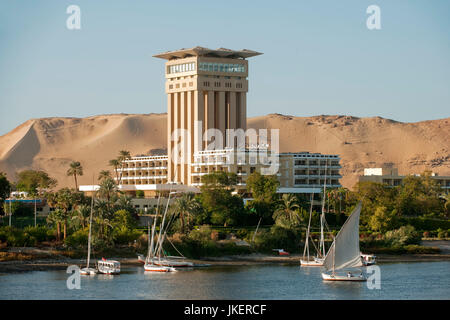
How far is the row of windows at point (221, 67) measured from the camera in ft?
517

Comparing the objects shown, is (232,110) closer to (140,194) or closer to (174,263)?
(140,194)

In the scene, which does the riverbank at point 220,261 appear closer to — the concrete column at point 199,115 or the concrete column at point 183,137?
the concrete column at point 199,115

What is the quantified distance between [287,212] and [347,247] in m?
35.2

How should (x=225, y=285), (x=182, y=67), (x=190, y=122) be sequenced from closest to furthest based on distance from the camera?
(x=225, y=285) < (x=190, y=122) < (x=182, y=67)

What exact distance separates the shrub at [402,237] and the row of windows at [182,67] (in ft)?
176

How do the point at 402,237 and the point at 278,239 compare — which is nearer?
the point at 278,239

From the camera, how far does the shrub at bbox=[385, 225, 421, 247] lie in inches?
4584

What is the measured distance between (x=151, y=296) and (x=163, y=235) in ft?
79.4

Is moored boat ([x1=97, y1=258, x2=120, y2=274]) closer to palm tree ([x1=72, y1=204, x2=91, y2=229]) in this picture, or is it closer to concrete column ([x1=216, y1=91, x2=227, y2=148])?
palm tree ([x1=72, y1=204, x2=91, y2=229])

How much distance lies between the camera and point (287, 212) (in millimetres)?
119250

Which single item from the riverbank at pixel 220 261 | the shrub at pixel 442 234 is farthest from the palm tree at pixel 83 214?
the shrub at pixel 442 234

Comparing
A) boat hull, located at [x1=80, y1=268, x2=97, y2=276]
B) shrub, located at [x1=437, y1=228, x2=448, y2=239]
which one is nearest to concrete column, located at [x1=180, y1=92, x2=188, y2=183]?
shrub, located at [x1=437, y1=228, x2=448, y2=239]

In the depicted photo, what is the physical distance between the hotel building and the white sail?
65.4m

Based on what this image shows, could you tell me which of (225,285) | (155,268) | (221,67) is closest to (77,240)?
(155,268)
